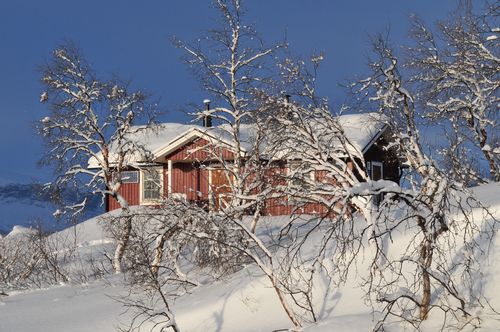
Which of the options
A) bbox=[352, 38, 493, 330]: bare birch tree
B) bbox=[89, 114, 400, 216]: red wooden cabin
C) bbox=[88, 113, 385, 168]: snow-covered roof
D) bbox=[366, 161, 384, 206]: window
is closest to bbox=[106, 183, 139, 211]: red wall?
bbox=[89, 114, 400, 216]: red wooden cabin

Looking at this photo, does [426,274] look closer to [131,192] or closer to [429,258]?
[429,258]

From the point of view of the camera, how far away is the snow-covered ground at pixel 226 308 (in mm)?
9352

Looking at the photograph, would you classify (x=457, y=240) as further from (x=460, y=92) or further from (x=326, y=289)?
(x=460, y=92)

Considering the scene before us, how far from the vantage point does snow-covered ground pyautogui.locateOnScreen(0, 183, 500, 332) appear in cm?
935

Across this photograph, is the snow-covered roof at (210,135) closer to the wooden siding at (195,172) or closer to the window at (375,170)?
the wooden siding at (195,172)

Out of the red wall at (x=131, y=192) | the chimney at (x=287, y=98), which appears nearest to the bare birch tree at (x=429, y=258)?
the chimney at (x=287, y=98)

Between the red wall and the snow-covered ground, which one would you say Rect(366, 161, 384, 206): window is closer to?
the red wall

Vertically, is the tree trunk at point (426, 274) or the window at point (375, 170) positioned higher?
the window at point (375, 170)

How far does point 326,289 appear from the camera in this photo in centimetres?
1087

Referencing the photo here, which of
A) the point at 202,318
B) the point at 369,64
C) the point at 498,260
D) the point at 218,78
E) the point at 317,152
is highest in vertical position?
the point at 218,78

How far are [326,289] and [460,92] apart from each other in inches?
484

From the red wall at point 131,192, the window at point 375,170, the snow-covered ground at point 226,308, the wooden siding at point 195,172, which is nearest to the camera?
the snow-covered ground at point 226,308

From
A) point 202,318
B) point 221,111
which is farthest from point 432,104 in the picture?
point 202,318

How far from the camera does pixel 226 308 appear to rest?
11.4 metres
